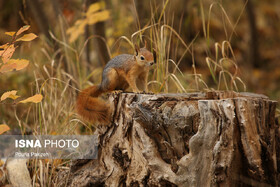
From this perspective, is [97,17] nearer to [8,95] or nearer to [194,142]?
[8,95]

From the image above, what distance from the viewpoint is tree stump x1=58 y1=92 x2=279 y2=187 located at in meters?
1.96

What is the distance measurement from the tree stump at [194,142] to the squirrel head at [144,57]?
0.27 metres

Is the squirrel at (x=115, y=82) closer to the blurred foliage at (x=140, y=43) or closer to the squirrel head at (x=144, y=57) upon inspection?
the squirrel head at (x=144, y=57)

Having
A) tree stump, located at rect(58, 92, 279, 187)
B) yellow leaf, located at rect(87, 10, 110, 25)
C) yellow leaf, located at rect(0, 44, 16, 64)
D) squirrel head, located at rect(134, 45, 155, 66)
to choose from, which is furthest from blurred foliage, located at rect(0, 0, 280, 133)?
tree stump, located at rect(58, 92, 279, 187)

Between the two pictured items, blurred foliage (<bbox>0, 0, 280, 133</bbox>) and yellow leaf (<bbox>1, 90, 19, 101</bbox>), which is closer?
yellow leaf (<bbox>1, 90, 19, 101</bbox>)

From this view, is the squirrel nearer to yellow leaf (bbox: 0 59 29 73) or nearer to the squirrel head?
the squirrel head

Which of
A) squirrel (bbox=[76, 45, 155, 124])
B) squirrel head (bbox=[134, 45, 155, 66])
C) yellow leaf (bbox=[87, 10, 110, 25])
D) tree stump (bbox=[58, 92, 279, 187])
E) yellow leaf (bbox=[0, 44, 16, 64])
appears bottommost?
tree stump (bbox=[58, 92, 279, 187])

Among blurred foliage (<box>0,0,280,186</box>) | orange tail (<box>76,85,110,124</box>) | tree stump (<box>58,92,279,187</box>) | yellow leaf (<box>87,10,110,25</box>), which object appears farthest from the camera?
yellow leaf (<box>87,10,110,25</box>)

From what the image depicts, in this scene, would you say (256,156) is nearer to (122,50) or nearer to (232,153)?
(232,153)

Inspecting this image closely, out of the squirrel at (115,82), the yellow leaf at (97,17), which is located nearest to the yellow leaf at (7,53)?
the squirrel at (115,82)

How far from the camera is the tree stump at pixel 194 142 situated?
1.96 meters

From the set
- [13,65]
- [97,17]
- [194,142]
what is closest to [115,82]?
[13,65]

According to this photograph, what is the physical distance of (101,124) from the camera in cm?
245

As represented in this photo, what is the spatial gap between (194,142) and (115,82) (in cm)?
86
